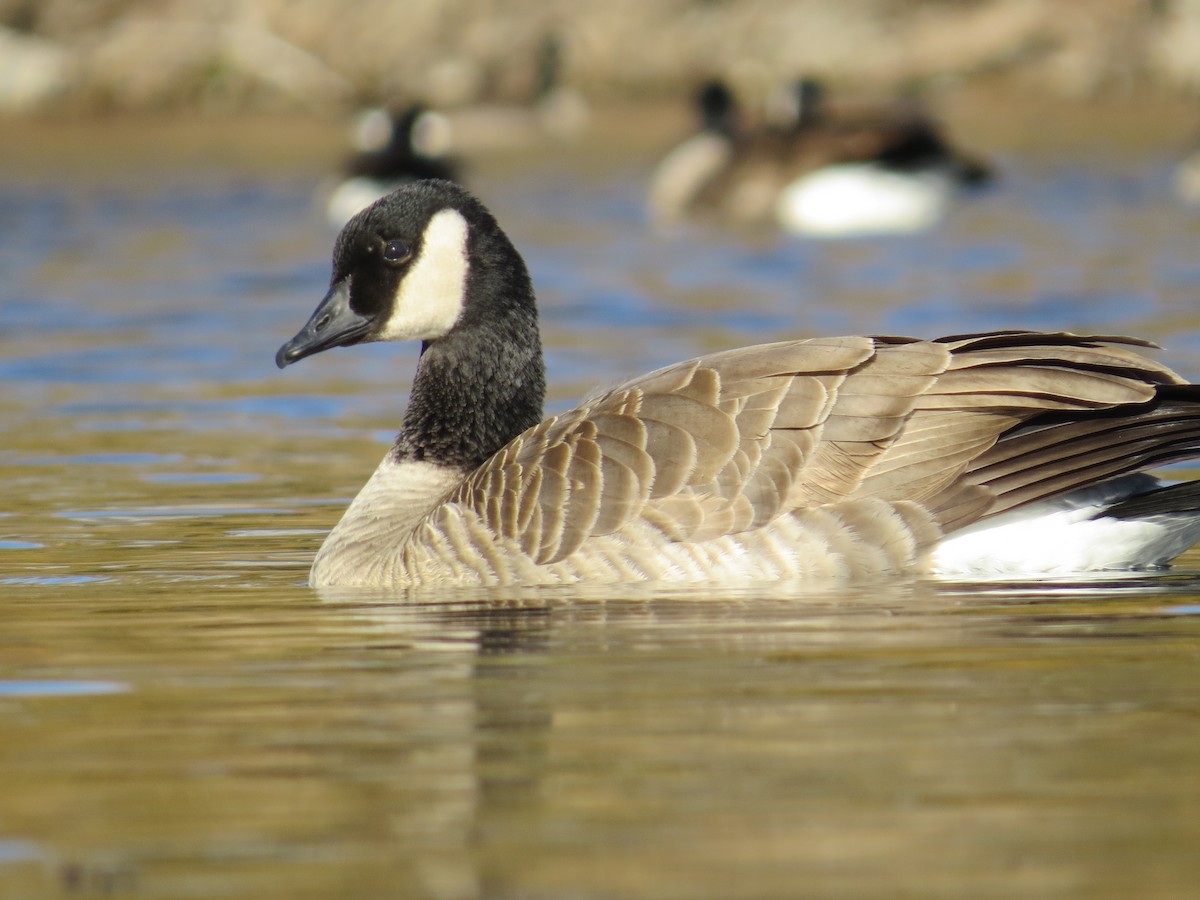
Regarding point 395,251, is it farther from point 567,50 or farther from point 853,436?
point 567,50

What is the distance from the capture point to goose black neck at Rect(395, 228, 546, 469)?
8.02 m

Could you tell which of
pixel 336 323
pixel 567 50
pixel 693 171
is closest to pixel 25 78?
pixel 567 50

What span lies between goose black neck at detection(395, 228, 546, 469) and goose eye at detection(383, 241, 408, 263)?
0.26 metres

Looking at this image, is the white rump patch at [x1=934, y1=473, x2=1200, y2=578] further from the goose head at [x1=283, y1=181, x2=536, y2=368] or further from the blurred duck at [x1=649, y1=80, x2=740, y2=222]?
the blurred duck at [x1=649, y1=80, x2=740, y2=222]

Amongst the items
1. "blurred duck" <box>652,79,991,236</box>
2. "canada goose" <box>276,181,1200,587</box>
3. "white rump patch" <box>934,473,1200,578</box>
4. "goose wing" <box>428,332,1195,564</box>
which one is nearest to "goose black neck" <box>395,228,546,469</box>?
"canada goose" <box>276,181,1200,587</box>

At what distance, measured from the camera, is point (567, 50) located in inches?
1596

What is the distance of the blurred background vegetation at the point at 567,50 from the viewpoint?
127ft

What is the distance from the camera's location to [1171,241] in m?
21.1

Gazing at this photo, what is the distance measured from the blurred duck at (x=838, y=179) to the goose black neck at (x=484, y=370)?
17474mm

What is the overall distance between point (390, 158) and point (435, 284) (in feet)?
63.9

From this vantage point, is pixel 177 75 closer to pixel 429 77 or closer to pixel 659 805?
pixel 429 77

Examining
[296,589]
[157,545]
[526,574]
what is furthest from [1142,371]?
[157,545]

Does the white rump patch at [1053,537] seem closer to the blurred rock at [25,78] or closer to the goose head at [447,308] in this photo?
the goose head at [447,308]

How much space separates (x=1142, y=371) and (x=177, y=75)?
117 ft
